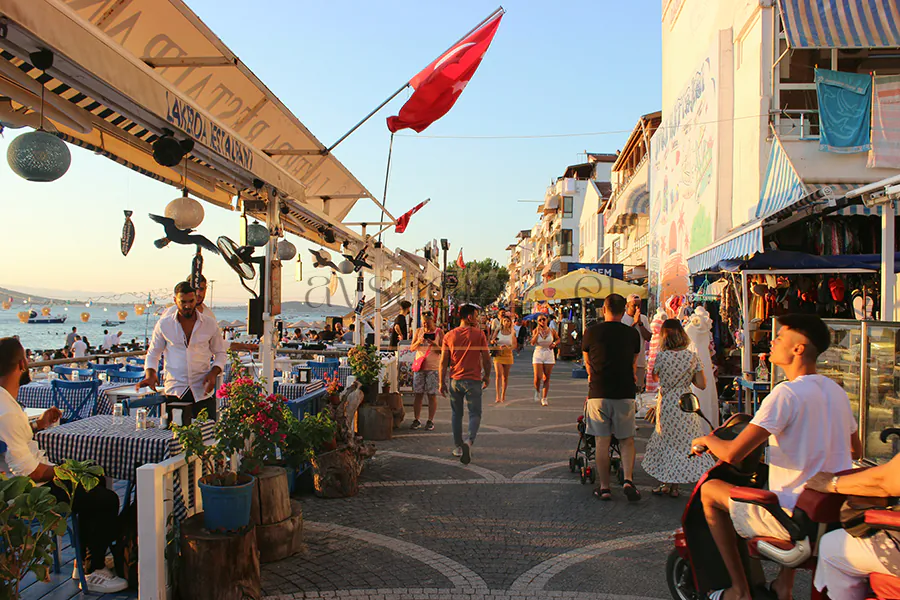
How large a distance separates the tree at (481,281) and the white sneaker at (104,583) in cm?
8203

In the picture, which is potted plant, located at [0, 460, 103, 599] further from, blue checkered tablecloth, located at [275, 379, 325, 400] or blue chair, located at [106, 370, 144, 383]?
blue chair, located at [106, 370, 144, 383]

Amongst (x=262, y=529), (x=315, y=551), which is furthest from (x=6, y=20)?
(x=315, y=551)

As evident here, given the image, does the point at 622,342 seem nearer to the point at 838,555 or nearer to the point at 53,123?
the point at 838,555

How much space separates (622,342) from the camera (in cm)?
663

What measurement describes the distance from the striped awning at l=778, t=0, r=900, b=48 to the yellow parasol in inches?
292

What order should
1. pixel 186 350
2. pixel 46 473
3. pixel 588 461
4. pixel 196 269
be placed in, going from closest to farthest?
pixel 46 473, pixel 186 350, pixel 196 269, pixel 588 461

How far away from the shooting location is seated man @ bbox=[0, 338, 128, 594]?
12.8 ft

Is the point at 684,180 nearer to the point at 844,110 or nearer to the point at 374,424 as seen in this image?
the point at 844,110

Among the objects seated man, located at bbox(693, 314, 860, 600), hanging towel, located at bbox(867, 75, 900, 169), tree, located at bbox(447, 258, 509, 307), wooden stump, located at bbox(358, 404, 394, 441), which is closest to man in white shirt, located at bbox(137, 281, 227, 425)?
wooden stump, located at bbox(358, 404, 394, 441)

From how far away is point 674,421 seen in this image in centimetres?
675

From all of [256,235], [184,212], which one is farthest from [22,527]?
[256,235]

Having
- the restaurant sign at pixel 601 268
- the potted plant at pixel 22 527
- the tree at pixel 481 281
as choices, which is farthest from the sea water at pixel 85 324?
the potted plant at pixel 22 527

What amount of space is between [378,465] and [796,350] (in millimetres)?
5508

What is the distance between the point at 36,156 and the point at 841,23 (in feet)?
40.2
